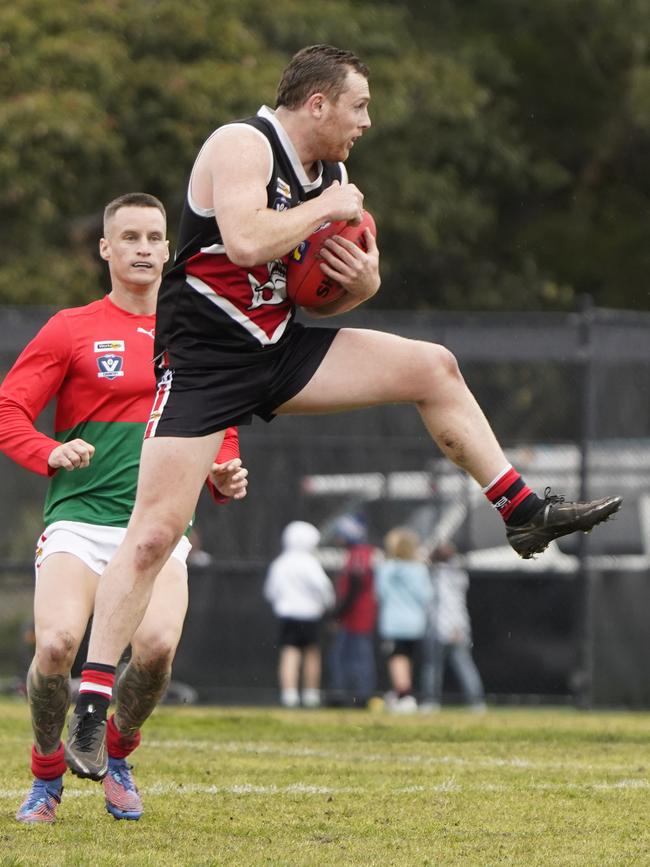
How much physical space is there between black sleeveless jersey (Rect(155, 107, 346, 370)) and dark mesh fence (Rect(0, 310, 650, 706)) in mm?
8102

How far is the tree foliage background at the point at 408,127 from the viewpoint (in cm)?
2061

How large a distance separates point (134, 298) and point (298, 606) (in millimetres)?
7923

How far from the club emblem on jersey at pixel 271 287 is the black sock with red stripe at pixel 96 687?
1.30m

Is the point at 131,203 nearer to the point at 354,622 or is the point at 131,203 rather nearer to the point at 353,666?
the point at 354,622

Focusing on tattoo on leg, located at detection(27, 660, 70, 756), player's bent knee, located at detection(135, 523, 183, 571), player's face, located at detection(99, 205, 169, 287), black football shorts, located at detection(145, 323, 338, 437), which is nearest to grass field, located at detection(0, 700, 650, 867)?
tattoo on leg, located at detection(27, 660, 70, 756)

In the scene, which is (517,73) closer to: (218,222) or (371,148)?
(371,148)

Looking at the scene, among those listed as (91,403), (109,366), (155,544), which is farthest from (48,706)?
(109,366)

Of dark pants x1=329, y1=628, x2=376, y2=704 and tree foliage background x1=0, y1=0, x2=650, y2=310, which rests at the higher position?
tree foliage background x1=0, y1=0, x2=650, y2=310

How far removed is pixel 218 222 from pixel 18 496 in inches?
371

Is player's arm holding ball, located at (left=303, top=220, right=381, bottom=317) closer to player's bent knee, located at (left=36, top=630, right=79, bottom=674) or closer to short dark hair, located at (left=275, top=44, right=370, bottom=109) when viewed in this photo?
short dark hair, located at (left=275, top=44, right=370, bottom=109)

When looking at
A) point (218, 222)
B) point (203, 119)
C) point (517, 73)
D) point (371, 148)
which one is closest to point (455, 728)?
point (218, 222)

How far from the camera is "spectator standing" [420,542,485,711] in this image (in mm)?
14344

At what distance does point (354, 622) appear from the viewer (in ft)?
47.7

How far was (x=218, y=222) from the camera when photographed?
5559 millimetres
